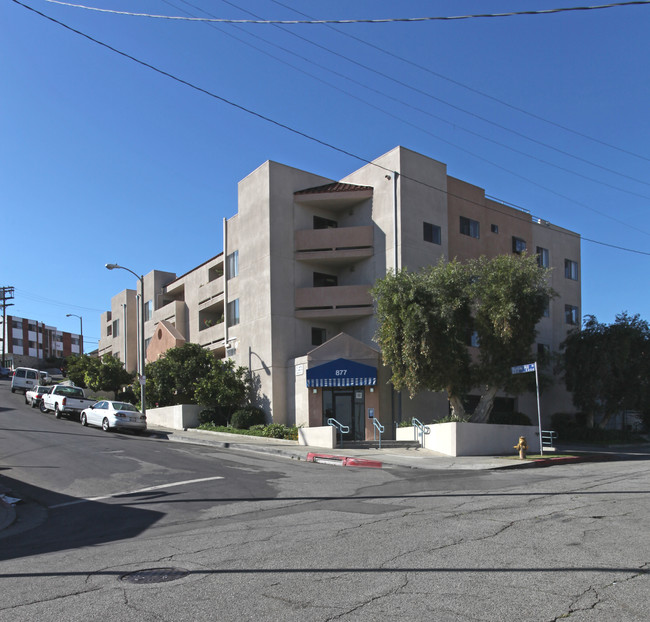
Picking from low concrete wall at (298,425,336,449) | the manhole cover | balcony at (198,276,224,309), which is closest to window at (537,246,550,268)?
balcony at (198,276,224,309)

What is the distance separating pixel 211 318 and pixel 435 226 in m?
17.9

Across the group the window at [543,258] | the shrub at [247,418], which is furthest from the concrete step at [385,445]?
the window at [543,258]

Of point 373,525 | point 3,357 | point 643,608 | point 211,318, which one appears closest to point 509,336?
point 373,525

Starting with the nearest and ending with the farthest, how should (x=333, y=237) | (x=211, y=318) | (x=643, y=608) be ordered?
(x=643, y=608)
(x=333, y=237)
(x=211, y=318)

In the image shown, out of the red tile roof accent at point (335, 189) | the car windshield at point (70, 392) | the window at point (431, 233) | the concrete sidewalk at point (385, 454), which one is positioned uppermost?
the red tile roof accent at point (335, 189)

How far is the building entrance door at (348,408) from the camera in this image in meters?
30.4

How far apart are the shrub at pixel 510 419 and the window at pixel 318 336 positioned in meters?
10.4

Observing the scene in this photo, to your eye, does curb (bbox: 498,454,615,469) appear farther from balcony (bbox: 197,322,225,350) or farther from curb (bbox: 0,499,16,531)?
balcony (bbox: 197,322,225,350)

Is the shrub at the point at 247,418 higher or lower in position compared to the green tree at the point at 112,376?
lower

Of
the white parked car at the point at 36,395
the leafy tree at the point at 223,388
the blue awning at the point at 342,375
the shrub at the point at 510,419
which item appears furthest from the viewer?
the white parked car at the point at 36,395

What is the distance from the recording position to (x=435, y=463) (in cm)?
2019

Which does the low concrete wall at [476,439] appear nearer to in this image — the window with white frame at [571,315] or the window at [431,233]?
the window at [431,233]

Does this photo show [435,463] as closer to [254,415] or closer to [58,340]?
[254,415]

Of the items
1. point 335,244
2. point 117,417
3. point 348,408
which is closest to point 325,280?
point 335,244
